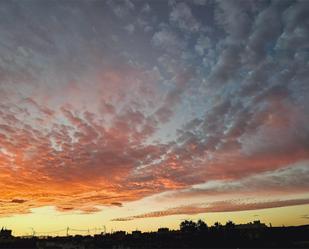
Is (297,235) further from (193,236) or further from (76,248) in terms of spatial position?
(76,248)

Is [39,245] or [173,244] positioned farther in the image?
[39,245]

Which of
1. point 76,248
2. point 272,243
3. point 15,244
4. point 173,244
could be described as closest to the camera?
point 272,243

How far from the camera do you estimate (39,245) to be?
438ft

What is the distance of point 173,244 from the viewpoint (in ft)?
344

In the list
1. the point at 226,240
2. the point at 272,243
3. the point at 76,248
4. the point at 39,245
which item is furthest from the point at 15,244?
the point at 272,243

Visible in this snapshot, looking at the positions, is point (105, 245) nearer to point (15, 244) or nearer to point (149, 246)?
point (149, 246)

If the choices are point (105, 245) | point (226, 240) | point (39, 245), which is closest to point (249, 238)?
point (226, 240)

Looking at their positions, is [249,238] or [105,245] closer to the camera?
[249,238]

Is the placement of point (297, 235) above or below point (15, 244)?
below

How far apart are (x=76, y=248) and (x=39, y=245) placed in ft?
69.6

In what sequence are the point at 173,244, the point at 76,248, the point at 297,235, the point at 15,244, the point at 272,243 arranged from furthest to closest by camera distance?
the point at 15,244 < the point at 76,248 < the point at 173,244 < the point at 297,235 < the point at 272,243

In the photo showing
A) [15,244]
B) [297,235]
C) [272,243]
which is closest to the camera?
[272,243]

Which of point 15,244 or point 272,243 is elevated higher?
point 15,244

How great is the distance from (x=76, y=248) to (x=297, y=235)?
74355 millimetres
